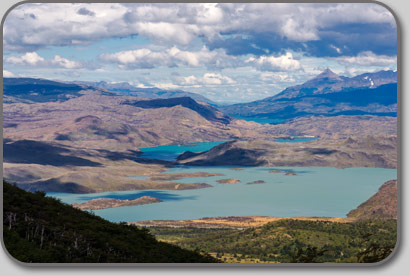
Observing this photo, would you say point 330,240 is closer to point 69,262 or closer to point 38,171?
point 69,262

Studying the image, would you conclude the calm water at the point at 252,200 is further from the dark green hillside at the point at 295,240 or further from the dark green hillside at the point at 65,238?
the dark green hillside at the point at 65,238

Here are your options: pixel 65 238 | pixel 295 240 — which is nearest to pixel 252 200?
pixel 295 240

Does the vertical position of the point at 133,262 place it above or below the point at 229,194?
above

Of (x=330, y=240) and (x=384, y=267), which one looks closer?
(x=384, y=267)

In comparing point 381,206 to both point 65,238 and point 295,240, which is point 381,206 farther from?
point 65,238

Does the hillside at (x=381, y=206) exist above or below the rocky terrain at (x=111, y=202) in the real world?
above

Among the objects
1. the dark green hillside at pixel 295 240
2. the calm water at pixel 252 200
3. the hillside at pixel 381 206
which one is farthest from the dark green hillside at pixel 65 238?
the calm water at pixel 252 200

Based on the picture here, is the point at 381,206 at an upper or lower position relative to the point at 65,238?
lower

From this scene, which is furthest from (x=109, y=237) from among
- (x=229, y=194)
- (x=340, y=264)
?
(x=229, y=194)
